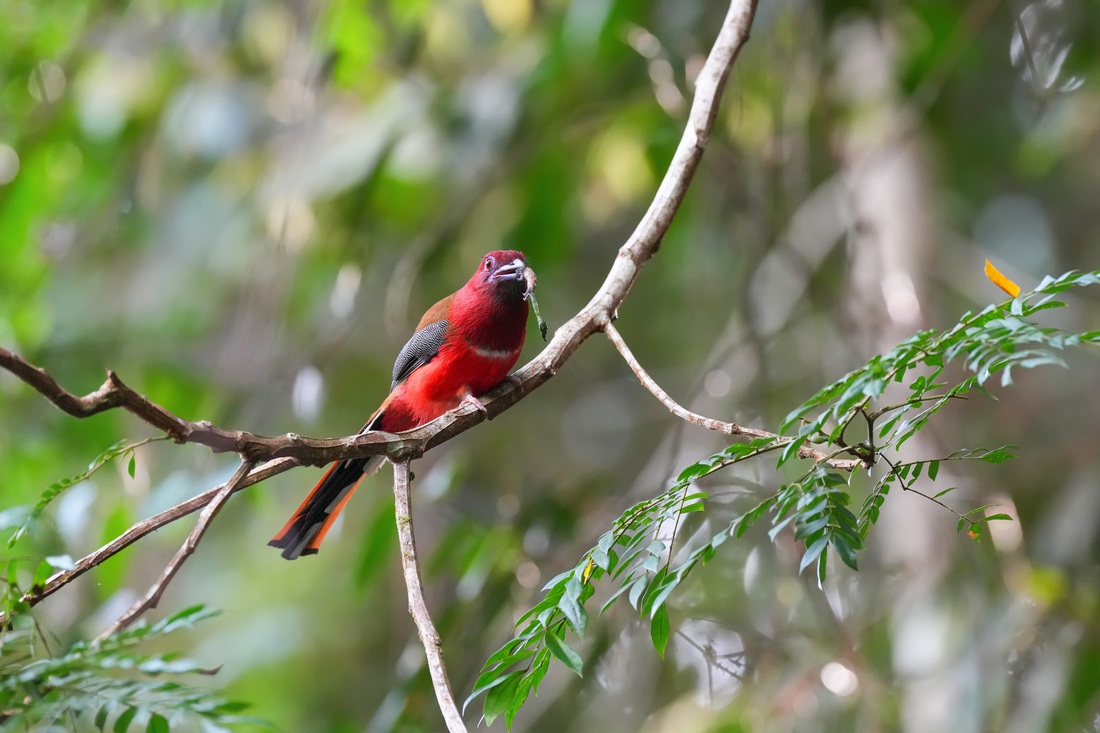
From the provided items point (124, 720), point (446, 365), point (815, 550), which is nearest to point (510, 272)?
point (446, 365)

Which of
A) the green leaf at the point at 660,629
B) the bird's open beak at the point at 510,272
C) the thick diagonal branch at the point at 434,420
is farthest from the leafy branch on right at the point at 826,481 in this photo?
the bird's open beak at the point at 510,272

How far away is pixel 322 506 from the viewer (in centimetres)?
292

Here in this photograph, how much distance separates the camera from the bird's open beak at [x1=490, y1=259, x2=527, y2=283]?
3.03 meters

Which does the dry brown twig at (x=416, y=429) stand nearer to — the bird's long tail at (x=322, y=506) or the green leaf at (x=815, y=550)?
the green leaf at (x=815, y=550)

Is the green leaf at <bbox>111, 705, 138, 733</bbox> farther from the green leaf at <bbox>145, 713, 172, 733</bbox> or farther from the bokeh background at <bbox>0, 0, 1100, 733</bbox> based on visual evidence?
the bokeh background at <bbox>0, 0, 1100, 733</bbox>

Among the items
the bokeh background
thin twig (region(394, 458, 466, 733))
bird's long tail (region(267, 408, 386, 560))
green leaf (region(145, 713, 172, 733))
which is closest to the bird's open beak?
bird's long tail (region(267, 408, 386, 560))

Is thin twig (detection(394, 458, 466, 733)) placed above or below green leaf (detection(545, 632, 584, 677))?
above

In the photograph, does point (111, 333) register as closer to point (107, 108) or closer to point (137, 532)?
point (107, 108)

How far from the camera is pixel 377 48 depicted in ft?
16.4

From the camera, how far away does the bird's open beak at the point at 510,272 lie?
303cm

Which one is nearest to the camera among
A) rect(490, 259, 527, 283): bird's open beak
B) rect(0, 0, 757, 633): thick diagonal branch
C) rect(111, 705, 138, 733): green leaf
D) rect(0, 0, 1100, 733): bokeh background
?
rect(0, 0, 757, 633): thick diagonal branch

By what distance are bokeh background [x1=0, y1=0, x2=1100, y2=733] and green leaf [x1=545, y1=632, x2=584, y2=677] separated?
189 centimetres

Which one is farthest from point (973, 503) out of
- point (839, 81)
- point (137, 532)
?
point (137, 532)

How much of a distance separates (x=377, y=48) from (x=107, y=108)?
5.07ft
